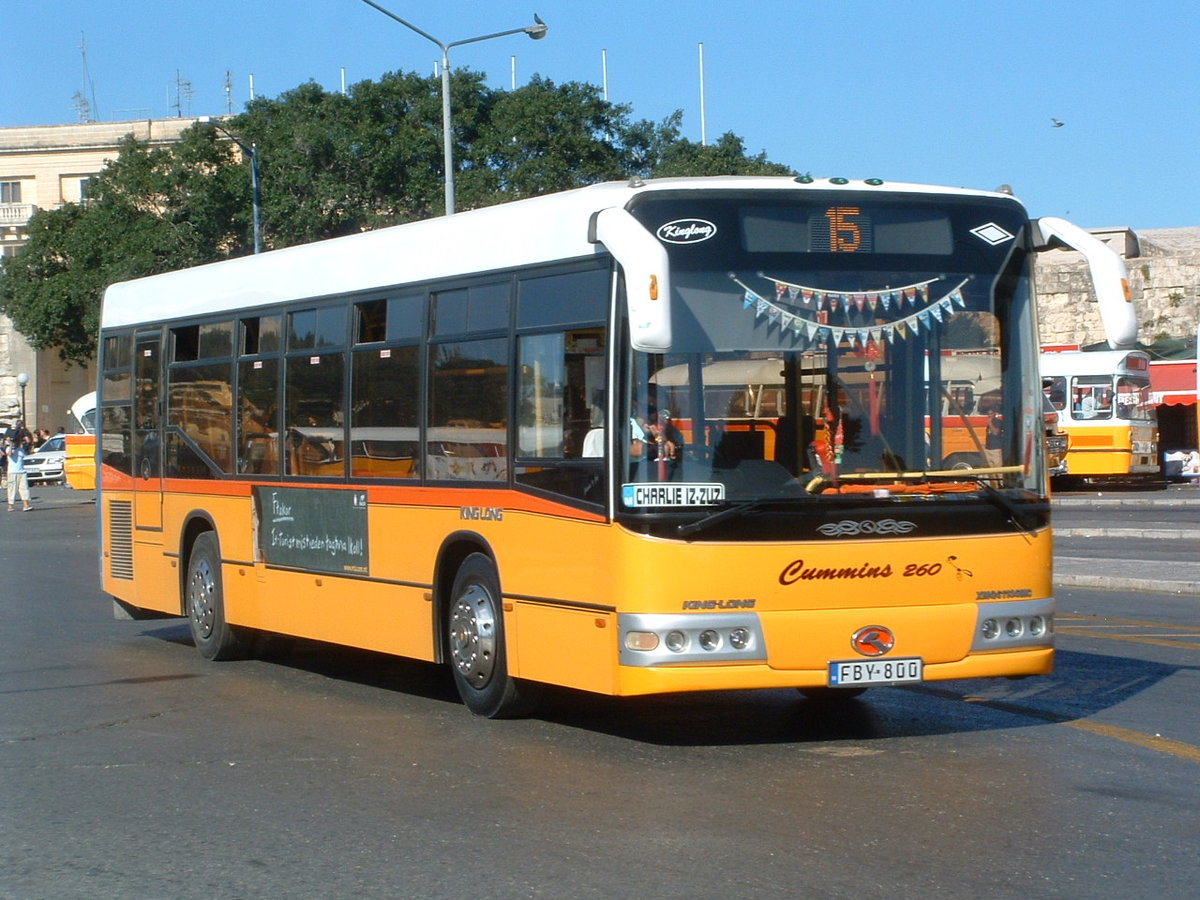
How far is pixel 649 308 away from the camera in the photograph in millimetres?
7699

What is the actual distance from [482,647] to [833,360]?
8.87ft

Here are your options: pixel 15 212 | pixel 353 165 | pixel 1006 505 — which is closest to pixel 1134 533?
pixel 1006 505

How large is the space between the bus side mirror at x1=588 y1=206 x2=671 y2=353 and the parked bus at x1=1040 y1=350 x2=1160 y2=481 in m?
32.5

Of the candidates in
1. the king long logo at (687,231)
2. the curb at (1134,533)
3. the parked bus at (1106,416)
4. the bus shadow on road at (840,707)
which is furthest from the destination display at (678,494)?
the parked bus at (1106,416)

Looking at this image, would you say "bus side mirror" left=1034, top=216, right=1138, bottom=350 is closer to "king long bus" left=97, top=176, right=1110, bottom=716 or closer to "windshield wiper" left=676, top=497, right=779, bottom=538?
"king long bus" left=97, top=176, right=1110, bottom=716

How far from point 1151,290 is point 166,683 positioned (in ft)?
136

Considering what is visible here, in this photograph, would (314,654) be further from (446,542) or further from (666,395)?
(666,395)

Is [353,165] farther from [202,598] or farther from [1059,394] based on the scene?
[202,598]

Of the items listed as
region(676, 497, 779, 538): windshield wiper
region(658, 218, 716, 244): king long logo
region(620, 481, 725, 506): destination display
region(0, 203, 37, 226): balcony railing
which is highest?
region(0, 203, 37, 226): balcony railing

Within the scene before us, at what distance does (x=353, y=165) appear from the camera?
5747 cm

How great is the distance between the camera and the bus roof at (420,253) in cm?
889

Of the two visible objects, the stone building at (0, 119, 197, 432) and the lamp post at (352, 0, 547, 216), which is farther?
the stone building at (0, 119, 197, 432)

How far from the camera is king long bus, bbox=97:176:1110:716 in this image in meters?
8.38

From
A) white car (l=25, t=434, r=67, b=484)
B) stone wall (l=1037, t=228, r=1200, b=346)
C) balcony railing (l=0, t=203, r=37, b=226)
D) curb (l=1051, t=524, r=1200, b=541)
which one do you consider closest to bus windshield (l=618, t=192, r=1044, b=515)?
curb (l=1051, t=524, r=1200, b=541)
